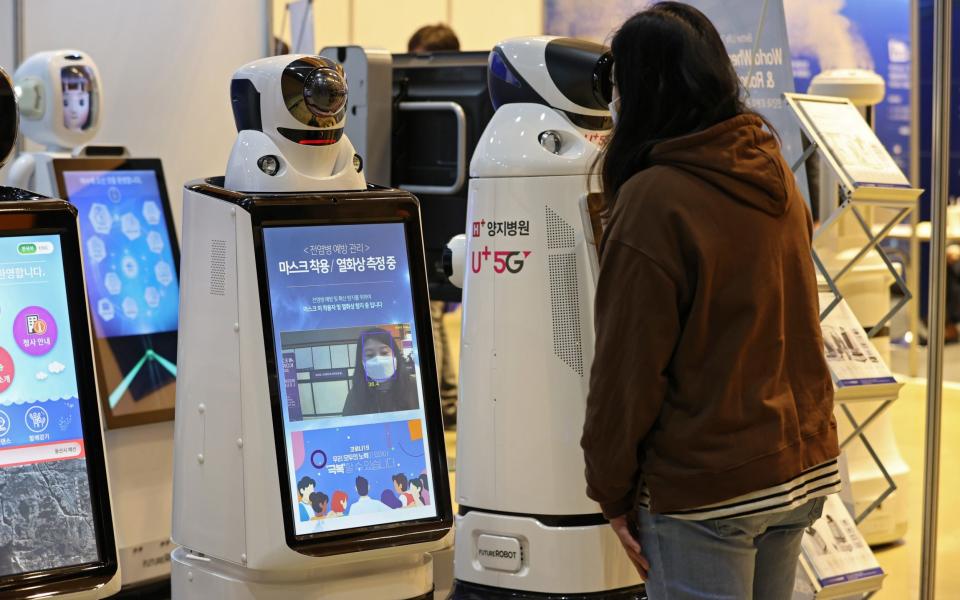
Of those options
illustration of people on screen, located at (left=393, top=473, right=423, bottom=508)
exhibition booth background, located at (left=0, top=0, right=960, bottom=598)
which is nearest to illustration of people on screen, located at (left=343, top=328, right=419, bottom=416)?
illustration of people on screen, located at (left=393, top=473, right=423, bottom=508)

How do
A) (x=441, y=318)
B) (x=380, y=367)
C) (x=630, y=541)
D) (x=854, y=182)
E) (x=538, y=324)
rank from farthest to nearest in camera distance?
(x=441, y=318) < (x=854, y=182) < (x=538, y=324) < (x=380, y=367) < (x=630, y=541)

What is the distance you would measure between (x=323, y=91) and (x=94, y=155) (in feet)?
4.71

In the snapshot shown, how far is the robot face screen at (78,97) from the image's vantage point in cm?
348

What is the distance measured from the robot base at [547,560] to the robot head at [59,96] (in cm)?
177

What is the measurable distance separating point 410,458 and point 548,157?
0.76 m

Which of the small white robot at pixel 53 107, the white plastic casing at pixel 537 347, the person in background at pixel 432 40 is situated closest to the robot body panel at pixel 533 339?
the white plastic casing at pixel 537 347

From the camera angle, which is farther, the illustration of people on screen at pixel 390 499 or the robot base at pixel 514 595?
the robot base at pixel 514 595

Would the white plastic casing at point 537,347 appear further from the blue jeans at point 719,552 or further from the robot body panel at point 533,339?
the blue jeans at point 719,552

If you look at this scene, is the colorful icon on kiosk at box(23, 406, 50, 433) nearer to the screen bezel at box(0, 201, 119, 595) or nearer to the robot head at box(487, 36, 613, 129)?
the screen bezel at box(0, 201, 119, 595)

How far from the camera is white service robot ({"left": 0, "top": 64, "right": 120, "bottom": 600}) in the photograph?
2037 millimetres

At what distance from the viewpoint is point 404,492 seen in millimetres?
2381

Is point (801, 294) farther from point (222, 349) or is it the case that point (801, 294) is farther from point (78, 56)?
point (78, 56)

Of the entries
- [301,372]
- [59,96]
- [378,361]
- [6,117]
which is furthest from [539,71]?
[59,96]

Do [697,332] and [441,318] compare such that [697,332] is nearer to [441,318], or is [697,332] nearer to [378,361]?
[378,361]
